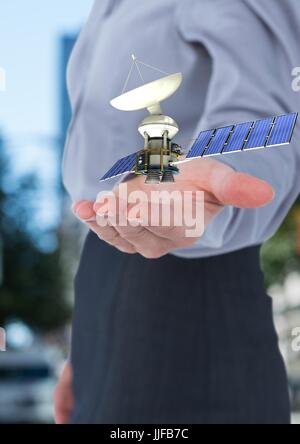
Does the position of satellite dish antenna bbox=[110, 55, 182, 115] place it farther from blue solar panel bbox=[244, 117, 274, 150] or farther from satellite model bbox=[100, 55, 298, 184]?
blue solar panel bbox=[244, 117, 274, 150]

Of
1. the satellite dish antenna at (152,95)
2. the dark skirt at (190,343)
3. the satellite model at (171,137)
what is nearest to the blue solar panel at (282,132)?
the satellite model at (171,137)

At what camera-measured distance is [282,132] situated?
0.92 m

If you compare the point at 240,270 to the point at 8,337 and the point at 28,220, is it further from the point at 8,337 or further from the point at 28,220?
the point at 28,220

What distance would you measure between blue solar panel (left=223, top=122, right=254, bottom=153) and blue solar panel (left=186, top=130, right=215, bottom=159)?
33 mm

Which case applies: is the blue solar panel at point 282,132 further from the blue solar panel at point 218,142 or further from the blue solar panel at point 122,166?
the blue solar panel at point 122,166

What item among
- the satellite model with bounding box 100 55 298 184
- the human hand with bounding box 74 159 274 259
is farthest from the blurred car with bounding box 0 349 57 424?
the satellite model with bounding box 100 55 298 184

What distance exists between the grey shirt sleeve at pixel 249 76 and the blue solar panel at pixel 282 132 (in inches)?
3.3

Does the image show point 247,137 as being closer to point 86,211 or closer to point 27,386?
point 86,211

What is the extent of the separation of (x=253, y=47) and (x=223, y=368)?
0.43 m

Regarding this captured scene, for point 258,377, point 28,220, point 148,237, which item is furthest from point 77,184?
point 28,220

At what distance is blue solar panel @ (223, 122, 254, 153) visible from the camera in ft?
3.02

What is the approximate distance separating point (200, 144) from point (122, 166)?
112mm

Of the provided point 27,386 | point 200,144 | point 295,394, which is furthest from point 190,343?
point 27,386

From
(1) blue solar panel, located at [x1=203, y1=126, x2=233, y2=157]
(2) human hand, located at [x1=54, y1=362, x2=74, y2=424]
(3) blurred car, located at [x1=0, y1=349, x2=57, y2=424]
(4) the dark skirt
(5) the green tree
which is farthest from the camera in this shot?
(5) the green tree
